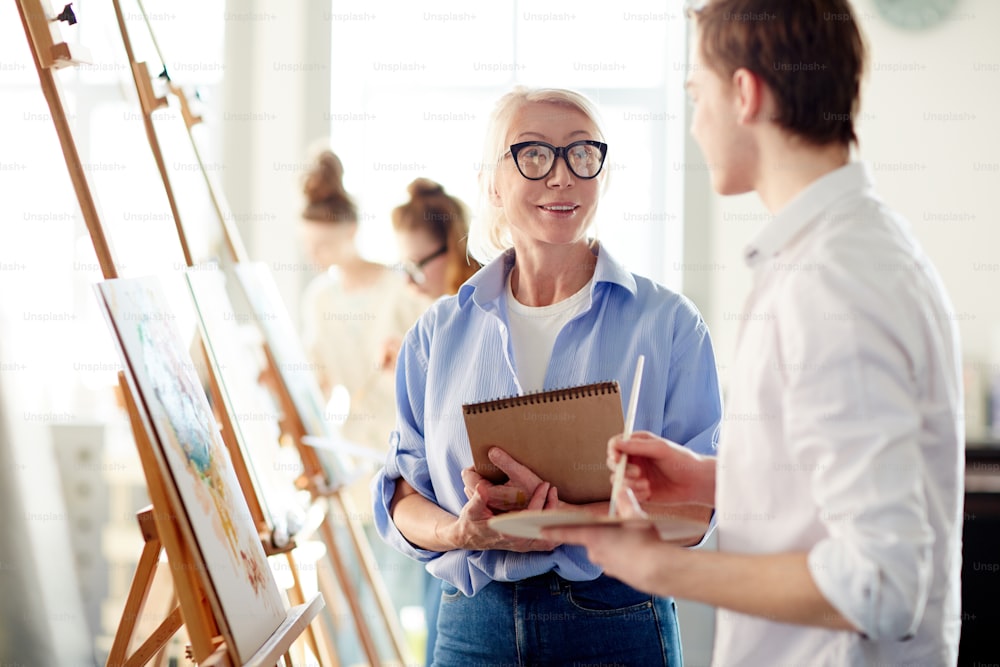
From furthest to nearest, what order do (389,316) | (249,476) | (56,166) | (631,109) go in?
(631,109) → (56,166) → (389,316) → (249,476)

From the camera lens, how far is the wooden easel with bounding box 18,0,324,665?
1359 millimetres

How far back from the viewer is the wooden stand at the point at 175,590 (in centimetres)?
135

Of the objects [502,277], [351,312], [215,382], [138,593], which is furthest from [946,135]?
[138,593]

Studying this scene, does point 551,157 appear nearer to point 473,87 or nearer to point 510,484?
point 510,484

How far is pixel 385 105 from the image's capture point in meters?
4.43

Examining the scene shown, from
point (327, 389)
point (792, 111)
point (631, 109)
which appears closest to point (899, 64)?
point (631, 109)

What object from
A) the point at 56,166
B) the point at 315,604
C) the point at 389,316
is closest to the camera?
the point at 315,604

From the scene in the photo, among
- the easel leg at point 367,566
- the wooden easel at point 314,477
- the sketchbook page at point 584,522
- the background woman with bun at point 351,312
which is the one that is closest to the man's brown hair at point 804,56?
the sketchbook page at point 584,522

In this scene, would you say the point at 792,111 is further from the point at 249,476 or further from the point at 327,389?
the point at 327,389

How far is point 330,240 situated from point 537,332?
2.18 m


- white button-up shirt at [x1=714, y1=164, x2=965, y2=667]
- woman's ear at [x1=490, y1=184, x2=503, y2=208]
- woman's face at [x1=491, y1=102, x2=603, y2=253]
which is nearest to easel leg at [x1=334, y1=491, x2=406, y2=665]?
woman's ear at [x1=490, y1=184, x2=503, y2=208]

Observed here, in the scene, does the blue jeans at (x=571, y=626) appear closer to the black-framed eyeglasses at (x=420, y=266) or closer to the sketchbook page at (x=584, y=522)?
the sketchbook page at (x=584, y=522)

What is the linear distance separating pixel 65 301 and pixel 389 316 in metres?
1.78

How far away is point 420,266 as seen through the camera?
123 inches
